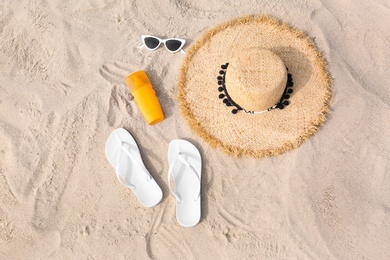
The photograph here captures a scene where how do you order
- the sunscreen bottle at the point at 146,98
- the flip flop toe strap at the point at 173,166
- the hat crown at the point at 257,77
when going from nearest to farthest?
1. the hat crown at the point at 257,77
2. the flip flop toe strap at the point at 173,166
3. the sunscreen bottle at the point at 146,98

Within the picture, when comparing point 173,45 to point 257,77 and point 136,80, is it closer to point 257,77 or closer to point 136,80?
point 136,80

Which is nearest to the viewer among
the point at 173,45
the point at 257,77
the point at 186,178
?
the point at 257,77

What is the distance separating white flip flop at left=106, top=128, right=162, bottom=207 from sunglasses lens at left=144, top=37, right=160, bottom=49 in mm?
519

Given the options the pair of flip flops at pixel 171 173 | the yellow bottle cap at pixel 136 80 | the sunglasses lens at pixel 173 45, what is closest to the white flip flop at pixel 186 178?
the pair of flip flops at pixel 171 173

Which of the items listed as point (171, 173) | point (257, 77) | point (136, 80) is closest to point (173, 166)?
point (171, 173)

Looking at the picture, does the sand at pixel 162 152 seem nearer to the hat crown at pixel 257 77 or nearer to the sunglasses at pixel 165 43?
the sunglasses at pixel 165 43

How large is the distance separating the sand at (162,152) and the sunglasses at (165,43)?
0.07m

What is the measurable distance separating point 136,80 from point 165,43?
292 millimetres

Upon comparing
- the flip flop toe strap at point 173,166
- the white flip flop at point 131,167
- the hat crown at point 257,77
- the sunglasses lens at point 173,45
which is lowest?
the white flip flop at point 131,167

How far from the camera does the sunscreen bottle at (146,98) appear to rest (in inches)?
78.5

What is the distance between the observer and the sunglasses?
2111 millimetres

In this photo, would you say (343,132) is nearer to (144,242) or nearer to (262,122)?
(262,122)

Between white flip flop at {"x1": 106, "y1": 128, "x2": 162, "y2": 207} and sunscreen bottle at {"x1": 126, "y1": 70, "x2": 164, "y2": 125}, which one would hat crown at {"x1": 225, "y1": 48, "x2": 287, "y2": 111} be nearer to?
sunscreen bottle at {"x1": 126, "y1": 70, "x2": 164, "y2": 125}

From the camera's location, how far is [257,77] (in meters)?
1.71
